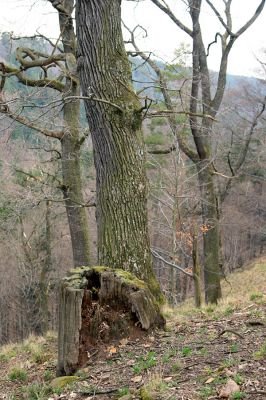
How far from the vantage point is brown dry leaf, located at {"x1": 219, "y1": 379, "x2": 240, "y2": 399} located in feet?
9.73

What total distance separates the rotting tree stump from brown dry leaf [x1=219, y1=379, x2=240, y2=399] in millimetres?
1626

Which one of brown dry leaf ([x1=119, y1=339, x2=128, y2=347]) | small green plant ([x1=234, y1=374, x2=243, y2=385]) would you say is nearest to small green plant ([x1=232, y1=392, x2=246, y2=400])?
small green plant ([x1=234, y1=374, x2=243, y2=385])

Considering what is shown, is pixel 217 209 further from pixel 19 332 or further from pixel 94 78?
pixel 19 332

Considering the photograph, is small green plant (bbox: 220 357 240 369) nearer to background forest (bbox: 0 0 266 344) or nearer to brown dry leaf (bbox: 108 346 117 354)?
brown dry leaf (bbox: 108 346 117 354)

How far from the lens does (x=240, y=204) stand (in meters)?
34.6

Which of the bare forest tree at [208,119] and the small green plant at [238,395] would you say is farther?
the bare forest tree at [208,119]

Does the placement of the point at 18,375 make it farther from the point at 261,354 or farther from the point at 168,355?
the point at 261,354

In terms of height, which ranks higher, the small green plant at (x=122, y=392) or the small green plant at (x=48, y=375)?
the small green plant at (x=122, y=392)

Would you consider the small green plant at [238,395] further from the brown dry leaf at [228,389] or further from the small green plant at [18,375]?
the small green plant at [18,375]

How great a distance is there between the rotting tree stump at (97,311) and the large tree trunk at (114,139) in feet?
2.04

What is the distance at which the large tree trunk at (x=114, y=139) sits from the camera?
5.39 metres

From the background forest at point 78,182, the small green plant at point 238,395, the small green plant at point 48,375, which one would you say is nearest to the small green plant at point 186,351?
the small green plant at point 238,395

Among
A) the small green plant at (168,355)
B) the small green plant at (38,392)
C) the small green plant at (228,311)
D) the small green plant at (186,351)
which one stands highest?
the small green plant at (186,351)

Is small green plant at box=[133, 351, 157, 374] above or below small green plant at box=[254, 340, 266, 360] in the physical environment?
below
